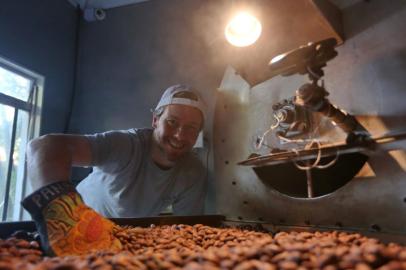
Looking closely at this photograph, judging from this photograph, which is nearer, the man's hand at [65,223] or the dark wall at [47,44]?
the man's hand at [65,223]

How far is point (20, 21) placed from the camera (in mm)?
1636

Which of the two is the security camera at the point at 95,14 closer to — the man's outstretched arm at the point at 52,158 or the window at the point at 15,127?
the window at the point at 15,127

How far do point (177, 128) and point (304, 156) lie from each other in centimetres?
64

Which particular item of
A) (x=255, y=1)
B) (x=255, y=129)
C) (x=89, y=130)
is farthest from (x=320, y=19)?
(x=89, y=130)

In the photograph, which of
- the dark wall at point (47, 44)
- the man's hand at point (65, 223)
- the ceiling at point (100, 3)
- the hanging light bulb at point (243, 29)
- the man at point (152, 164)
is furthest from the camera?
the ceiling at point (100, 3)

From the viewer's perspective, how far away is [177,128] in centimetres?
127

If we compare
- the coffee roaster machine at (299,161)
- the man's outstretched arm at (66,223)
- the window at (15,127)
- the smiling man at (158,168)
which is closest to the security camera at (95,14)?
the window at (15,127)

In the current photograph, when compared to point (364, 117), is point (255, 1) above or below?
above

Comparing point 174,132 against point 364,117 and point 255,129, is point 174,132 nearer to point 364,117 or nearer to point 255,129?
point 255,129

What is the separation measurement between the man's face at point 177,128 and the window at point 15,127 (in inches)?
34.8

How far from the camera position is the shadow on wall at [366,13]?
74cm

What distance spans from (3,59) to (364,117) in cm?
168

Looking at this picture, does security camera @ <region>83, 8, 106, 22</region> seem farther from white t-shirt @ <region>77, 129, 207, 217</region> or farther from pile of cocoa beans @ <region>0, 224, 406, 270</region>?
pile of cocoa beans @ <region>0, 224, 406, 270</region>

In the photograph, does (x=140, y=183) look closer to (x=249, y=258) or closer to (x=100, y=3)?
(x=249, y=258)
